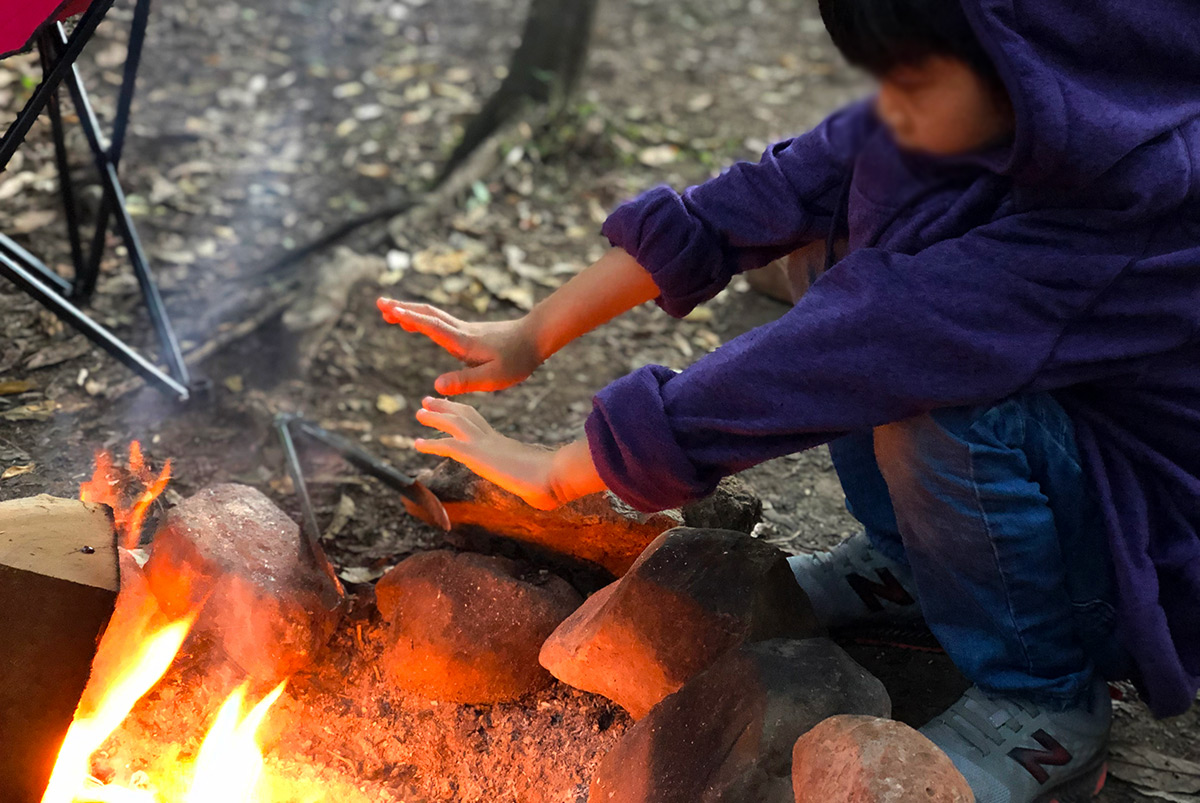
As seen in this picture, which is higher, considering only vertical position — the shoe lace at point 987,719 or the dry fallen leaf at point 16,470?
the shoe lace at point 987,719

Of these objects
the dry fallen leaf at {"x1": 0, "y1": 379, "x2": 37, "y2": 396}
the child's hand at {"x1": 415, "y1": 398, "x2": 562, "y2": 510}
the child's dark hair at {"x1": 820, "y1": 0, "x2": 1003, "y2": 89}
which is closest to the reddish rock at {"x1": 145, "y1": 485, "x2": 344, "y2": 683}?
the child's hand at {"x1": 415, "y1": 398, "x2": 562, "y2": 510}

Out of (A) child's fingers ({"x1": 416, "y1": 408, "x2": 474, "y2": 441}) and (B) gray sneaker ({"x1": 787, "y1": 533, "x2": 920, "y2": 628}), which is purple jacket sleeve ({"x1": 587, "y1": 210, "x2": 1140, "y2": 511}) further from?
(B) gray sneaker ({"x1": 787, "y1": 533, "x2": 920, "y2": 628})

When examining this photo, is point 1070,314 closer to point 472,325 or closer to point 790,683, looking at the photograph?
point 790,683

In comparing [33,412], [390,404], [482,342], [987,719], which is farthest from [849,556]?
[33,412]

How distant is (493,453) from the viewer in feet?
5.08

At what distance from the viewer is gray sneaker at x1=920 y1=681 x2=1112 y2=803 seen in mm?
1528

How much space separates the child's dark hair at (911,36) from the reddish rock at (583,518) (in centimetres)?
107

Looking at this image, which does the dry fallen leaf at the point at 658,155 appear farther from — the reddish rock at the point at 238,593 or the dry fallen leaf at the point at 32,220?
the reddish rock at the point at 238,593

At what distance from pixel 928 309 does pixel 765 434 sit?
258 millimetres

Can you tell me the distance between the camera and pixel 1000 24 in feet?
3.52

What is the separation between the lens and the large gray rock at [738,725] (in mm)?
1405

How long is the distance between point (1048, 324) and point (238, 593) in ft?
4.27

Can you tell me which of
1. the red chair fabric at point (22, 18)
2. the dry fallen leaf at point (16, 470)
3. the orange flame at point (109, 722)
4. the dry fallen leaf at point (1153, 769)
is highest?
the red chair fabric at point (22, 18)

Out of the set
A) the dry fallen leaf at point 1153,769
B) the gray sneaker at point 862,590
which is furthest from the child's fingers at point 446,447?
the dry fallen leaf at point 1153,769
